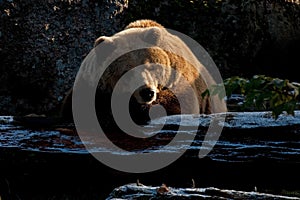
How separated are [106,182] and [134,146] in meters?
0.37

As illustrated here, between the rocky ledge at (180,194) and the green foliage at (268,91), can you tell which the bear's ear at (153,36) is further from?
the green foliage at (268,91)

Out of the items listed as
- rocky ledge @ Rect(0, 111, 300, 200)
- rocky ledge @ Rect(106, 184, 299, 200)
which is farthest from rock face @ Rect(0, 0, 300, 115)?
rocky ledge @ Rect(106, 184, 299, 200)

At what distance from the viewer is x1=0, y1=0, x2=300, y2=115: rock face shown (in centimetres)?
891

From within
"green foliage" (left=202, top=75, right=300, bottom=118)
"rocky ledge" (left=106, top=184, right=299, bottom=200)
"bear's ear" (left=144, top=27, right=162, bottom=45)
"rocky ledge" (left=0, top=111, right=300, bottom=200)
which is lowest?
"rocky ledge" (left=0, top=111, right=300, bottom=200)

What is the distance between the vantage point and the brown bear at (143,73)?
590 cm

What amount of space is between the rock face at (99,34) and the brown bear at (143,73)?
258cm

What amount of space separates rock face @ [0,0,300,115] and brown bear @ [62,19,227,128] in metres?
2.58

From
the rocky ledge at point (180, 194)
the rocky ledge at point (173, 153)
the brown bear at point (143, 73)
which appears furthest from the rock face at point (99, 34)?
the rocky ledge at point (180, 194)

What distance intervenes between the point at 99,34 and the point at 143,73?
11.4 feet

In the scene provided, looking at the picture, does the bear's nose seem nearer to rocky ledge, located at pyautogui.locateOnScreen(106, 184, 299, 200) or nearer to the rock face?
rocky ledge, located at pyautogui.locateOnScreen(106, 184, 299, 200)

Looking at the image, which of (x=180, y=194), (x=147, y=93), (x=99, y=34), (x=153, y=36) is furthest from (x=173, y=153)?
(x=99, y=34)

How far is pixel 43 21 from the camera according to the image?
9094 mm

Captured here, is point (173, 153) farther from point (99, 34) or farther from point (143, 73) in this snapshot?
point (99, 34)

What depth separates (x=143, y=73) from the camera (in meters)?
6.05
